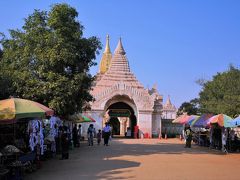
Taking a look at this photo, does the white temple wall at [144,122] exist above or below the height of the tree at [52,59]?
below

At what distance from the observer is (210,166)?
16.6m

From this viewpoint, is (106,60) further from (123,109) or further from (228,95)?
(228,95)

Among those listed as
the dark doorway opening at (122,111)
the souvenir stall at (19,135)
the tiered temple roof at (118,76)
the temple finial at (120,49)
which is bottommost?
the souvenir stall at (19,135)

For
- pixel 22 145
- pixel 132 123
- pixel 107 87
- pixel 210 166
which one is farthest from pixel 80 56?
pixel 132 123

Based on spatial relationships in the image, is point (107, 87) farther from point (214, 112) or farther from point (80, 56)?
point (80, 56)

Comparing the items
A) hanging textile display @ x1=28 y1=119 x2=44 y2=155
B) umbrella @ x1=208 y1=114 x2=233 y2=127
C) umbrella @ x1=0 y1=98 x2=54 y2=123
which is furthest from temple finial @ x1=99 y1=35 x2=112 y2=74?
umbrella @ x1=0 y1=98 x2=54 y2=123

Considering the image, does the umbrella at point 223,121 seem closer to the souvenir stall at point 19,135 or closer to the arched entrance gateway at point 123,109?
the souvenir stall at point 19,135

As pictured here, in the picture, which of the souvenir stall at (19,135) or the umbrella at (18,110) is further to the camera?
the umbrella at (18,110)

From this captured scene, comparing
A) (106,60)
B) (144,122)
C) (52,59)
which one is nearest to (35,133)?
(52,59)

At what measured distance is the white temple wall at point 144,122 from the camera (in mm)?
44750

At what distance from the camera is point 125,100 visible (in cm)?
4622

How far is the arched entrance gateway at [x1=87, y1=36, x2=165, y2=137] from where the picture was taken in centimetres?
4438

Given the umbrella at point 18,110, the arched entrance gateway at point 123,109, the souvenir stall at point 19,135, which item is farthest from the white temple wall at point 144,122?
the umbrella at point 18,110

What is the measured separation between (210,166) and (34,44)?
34.9 ft
